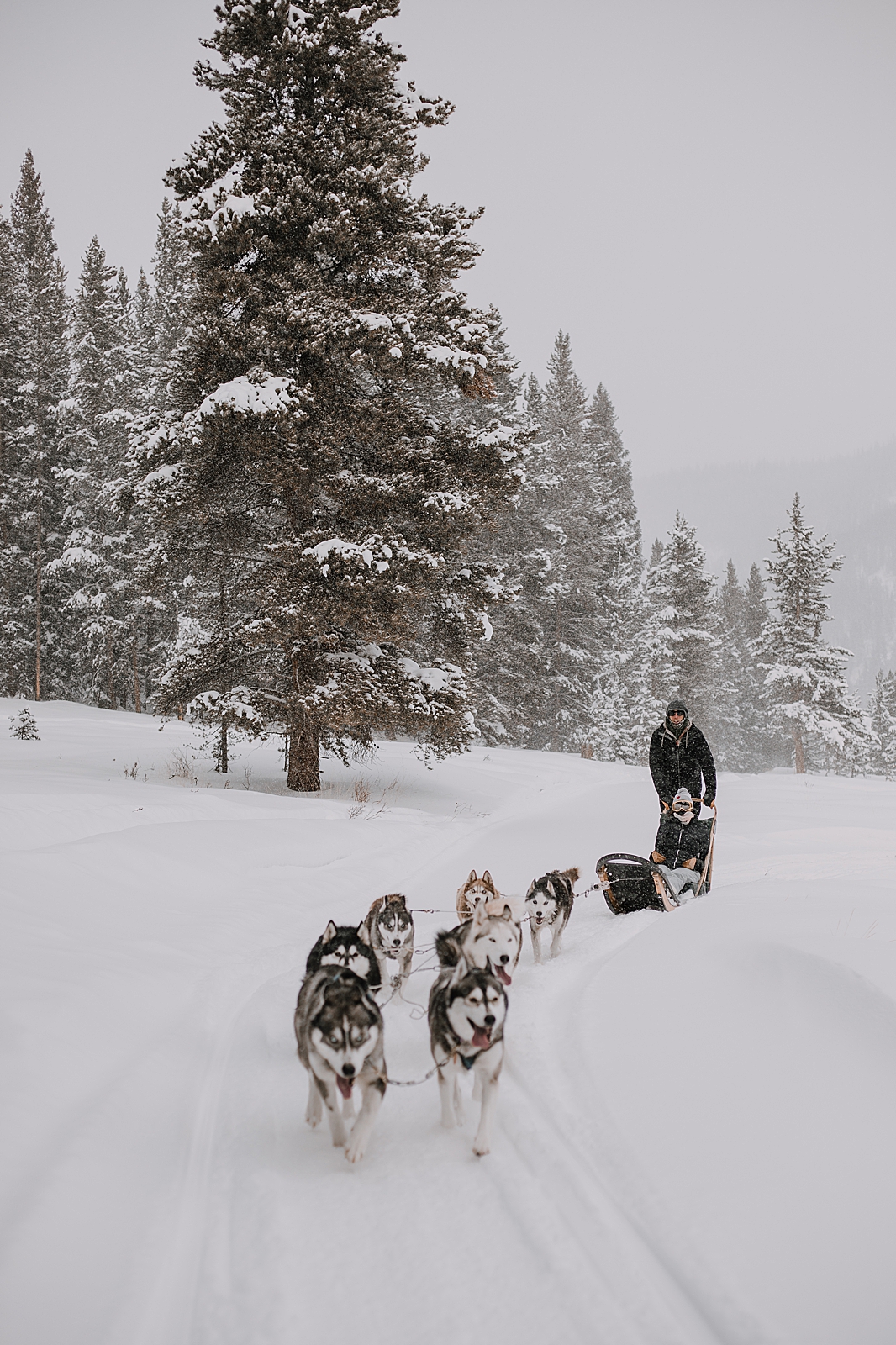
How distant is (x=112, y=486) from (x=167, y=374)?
11.2 metres

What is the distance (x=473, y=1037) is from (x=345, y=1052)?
24.2 inches

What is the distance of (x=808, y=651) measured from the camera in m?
41.2

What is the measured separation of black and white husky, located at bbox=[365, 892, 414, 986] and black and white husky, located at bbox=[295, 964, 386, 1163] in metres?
1.90

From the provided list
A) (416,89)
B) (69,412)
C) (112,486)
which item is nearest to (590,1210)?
(416,89)

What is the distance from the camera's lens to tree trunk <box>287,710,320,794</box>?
13656 mm

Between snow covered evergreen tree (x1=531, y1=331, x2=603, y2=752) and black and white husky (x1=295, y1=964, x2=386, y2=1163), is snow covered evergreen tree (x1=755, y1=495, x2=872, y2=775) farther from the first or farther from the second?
black and white husky (x1=295, y1=964, x2=386, y2=1163)

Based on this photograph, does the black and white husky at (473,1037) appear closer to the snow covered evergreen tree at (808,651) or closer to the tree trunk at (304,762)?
the tree trunk at (304,762)

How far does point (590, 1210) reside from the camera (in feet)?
9.18

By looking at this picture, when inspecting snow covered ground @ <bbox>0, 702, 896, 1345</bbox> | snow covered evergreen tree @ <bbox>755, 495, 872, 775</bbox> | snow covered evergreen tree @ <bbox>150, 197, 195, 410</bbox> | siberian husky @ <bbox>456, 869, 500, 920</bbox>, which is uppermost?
snow covered evergreen tree @ <bbox>150, 197, 195, 410</bbox>

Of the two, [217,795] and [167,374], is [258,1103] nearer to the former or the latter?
[217,795]

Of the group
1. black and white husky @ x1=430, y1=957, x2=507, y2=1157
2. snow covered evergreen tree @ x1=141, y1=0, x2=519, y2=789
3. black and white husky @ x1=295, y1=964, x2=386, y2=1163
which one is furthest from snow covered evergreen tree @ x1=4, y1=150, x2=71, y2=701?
black and white husky @ x1=430, y1=957, x2=507, y2=1157

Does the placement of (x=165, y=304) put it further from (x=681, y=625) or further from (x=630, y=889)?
(x=630, y=889)

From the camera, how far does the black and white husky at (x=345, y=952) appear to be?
409 cm

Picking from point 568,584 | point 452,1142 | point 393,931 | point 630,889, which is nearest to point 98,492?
point 568,584
